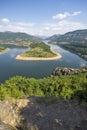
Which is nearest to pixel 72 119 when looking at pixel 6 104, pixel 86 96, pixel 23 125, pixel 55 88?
pixel 23 125

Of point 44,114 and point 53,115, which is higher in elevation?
point 44,114

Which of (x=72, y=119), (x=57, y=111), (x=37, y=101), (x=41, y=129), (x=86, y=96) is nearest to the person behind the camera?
(x=41, y=129)

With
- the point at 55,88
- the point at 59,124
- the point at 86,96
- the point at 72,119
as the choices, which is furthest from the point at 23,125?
the point at 55,88

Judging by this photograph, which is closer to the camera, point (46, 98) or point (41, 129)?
point (41, 129)

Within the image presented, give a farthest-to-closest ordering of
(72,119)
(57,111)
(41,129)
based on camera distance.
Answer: (57,111), (72,119), (41,129)

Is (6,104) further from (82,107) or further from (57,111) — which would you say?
(82,107)

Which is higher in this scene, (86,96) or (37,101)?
(37,101)
